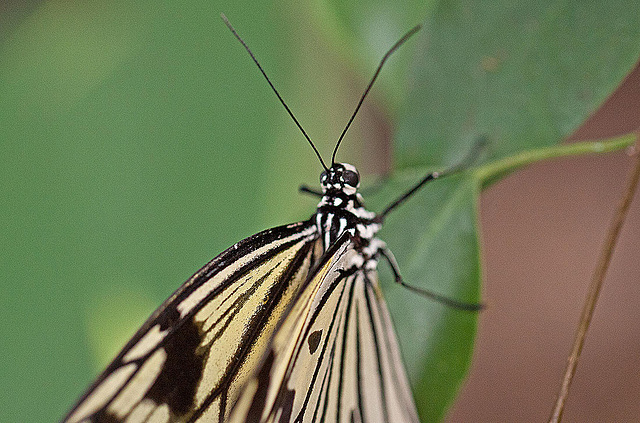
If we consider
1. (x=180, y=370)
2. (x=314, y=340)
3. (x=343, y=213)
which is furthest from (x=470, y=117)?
(x=180, y=370)

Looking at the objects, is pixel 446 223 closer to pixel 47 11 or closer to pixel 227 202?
pixel 227 202

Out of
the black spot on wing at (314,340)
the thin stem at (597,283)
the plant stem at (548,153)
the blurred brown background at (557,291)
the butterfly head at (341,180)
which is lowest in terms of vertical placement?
the black spot on wing at (314,340)

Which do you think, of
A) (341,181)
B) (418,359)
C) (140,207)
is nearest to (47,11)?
(140,207)

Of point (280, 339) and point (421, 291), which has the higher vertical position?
point (421, 291)

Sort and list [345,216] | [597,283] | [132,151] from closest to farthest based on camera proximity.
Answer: [597,283] → [345,216] → [132,151]

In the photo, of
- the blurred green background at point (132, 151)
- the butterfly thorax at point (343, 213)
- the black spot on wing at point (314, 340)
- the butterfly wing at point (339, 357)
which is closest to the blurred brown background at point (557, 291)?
the blurred green background at point (132, 151)

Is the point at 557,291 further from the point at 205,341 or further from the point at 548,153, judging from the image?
the point at 205,341

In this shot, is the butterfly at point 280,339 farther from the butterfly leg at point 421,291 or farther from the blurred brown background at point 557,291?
the blurred brown background at point 557,291
